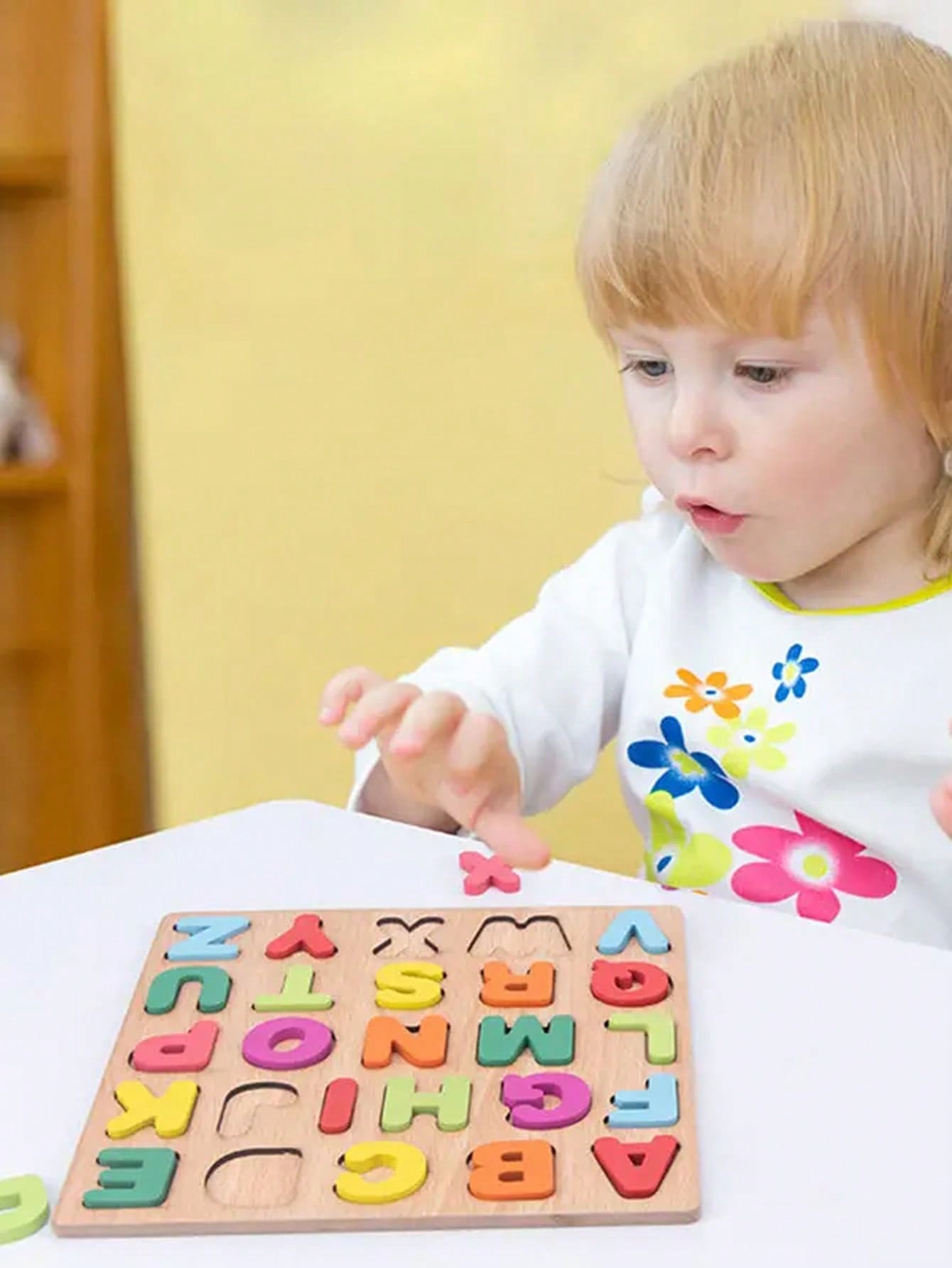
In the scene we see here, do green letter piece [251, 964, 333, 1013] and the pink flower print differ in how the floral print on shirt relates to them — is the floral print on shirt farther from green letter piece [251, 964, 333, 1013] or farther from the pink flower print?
green letter piece [251, 964, 333, 1013]

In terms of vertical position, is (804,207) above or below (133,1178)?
above

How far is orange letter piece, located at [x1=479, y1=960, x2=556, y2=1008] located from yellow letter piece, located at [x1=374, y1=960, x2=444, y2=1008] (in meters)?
0.02

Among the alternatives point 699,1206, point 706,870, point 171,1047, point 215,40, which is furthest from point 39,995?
point 215,40

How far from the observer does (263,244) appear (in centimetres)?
198

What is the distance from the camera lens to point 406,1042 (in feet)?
1.97

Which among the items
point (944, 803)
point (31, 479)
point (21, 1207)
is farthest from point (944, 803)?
point (31, 479)

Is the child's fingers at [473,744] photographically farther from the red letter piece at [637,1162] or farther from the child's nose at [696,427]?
the red letter piece at [637,1162]

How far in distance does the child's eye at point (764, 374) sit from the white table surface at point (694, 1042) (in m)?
0.27

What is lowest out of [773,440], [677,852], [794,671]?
[677,852]

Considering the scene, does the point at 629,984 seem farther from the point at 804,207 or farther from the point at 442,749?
the point at 804,207

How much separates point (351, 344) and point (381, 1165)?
1.51 meters

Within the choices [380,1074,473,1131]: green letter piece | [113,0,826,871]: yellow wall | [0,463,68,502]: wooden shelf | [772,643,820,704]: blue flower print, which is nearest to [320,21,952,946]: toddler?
[772,643,820,704]: blue flower print

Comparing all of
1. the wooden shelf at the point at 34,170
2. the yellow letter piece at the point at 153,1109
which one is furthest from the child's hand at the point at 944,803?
the wooden shelf at the point at 34,170

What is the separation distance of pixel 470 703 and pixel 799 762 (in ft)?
0.60
